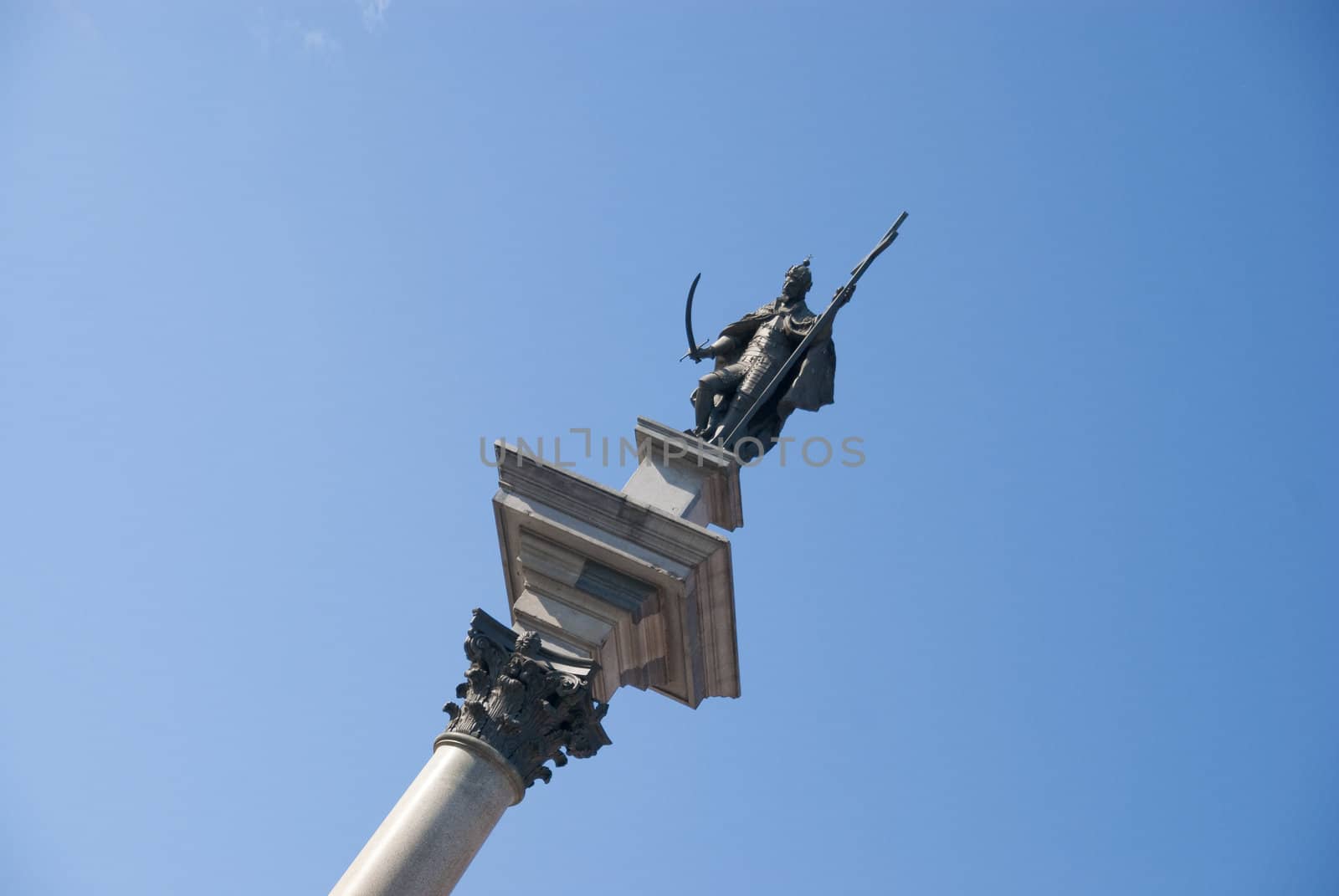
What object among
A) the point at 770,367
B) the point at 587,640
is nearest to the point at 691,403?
the point at 770,367

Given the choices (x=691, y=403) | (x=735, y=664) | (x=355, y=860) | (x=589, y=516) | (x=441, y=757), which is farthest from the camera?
(x=691, y=403)

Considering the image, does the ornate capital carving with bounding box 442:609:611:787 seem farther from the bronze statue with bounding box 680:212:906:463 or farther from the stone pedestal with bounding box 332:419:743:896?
the bronze statue with bounding box 680:212:906:463

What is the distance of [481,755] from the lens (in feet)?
33.4

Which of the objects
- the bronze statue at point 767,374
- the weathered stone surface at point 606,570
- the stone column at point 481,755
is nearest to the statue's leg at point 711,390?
the bronze statue at point 767,374

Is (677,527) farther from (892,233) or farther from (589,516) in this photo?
(892,233)

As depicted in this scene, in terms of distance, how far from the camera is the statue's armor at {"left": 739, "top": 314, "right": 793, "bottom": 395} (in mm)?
14352

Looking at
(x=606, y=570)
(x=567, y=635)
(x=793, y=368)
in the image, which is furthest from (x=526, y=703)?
(x=793, y=368)

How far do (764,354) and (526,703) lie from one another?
5.75 m

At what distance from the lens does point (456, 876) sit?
966 cm

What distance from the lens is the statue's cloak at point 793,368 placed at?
46.8ft

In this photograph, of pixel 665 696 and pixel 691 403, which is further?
pixel 691 403

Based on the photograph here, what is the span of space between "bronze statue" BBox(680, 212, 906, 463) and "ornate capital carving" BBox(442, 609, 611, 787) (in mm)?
3879

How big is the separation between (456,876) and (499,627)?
7.23 ft

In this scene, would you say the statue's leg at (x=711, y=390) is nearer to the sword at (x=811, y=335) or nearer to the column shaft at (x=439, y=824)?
the sword at (x=811, y=335)
